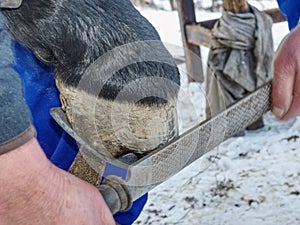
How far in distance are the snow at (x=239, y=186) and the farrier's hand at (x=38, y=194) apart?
0.88 m

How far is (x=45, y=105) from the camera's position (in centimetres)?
111

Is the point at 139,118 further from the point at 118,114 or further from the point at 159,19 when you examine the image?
the point at 159,19

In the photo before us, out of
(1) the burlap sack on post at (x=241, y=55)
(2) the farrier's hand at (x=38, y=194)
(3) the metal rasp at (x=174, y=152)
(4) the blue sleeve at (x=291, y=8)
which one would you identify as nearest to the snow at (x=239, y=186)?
(1) the burlap sack on post at (x=241, y=55)

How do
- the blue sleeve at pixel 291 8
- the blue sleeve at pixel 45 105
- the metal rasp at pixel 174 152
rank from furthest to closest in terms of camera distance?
the blue sleeve at pixel 291 8
the blue sleeve at pixel 45 105
the metal rasp at pixel 174 152

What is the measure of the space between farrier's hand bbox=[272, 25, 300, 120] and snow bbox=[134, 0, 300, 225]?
429 mm

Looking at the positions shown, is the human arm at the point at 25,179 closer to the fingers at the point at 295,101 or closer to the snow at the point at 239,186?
the fingers at the point at 295,101

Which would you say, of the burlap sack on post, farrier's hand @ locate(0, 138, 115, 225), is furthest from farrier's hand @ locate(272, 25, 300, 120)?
the burlap sack on post

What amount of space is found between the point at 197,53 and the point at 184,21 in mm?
190

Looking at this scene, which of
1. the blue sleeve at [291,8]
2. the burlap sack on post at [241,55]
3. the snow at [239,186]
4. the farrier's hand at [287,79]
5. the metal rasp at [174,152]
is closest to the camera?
the metal rasp at [174,152]

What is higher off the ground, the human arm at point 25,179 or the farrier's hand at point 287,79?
the human arm at point 25,179

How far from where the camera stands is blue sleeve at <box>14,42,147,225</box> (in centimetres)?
99

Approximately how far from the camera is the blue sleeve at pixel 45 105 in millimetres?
987

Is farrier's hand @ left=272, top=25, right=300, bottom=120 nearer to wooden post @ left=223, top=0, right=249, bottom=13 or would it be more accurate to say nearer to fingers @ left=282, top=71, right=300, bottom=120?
fingers @ left=282, top=71, right=300, bottom=120

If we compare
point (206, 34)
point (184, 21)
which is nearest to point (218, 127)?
point (206, 34)
